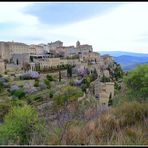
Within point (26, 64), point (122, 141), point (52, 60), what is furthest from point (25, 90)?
point (122, 141)

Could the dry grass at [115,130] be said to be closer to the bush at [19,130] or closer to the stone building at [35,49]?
the bush at [19,130]

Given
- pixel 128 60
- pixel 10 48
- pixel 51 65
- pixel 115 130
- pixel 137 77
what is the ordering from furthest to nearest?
pixel 128 60 → pixel 10 48 → pixel 51 65 → pixel 137 77 → pixel 115 130

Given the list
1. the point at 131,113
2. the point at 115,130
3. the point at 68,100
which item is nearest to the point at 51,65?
the point at 68,100

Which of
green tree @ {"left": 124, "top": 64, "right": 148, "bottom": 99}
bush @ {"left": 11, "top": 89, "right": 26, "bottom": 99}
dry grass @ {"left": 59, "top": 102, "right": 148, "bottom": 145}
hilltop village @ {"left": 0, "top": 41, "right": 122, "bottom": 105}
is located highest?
dry grass @ {"left": 59, "top": 102, "right": 148, "bottom": 145}

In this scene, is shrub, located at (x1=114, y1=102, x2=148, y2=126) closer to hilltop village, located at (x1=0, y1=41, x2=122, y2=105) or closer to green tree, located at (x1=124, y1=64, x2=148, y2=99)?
green tree, located at (x1=124, y1=64, x2=148, y2=99)

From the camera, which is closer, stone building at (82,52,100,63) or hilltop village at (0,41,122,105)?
hilltop village at (0,41,122,105)

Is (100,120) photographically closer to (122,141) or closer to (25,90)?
(122,141)

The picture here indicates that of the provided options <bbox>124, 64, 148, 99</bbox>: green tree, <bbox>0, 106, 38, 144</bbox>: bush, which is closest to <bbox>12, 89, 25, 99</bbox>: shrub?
<bbox>124, 64, 148, 99</bbox>: green tree

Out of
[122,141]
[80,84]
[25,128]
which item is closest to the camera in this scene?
[122,141]

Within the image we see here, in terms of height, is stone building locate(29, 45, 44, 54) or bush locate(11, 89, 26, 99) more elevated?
stone building locate(29, 45, 44, 54)

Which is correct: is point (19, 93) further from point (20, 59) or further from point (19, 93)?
point (20, 59)

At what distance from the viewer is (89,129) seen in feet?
10.8

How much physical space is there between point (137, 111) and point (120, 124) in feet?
1.52

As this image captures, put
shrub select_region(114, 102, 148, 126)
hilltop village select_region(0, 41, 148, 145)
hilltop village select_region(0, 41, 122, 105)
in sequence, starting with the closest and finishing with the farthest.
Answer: hilltop village select_region(0, 41, 148, 145) → shrub select_region(114, 102, 148, 126) → hilltop village select_region(0, 41, 122, 105)
